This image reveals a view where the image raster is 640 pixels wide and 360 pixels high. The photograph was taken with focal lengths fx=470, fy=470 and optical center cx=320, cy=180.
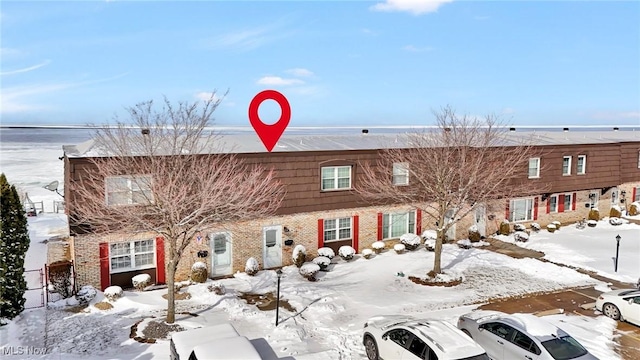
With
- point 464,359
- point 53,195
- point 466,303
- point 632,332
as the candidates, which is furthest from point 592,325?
point 53,195

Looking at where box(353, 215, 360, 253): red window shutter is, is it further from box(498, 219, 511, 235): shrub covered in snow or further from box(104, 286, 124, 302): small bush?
box(104, 286, 124, 302): small bush

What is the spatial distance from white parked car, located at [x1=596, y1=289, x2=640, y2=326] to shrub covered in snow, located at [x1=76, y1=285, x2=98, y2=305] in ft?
60.4

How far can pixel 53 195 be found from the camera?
1777 inches

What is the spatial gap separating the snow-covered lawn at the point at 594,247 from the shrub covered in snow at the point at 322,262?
11580 millimetres

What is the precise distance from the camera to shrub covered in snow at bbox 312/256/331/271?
2125 cm

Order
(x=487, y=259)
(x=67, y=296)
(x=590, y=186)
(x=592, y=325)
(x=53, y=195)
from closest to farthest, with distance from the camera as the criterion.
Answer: (x=592, y=325) → (x=67, y=296) → (x=487, y=259) → (x=590, y=186) → (x=53, y=195)

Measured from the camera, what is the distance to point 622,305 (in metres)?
16.1

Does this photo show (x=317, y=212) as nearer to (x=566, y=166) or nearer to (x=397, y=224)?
(x=397, y=224)

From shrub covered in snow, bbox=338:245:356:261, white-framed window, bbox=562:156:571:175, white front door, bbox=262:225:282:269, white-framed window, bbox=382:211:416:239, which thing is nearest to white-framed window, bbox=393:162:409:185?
white-framed window, bbox=382:211:416:239

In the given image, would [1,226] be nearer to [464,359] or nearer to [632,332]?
[464,359]

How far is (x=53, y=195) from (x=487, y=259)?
4027 centimetres

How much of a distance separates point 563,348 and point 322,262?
36.0ft

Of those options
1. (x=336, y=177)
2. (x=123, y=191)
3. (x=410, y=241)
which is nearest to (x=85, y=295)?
(x=123, y=191)

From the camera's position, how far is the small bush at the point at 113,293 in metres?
17.3
